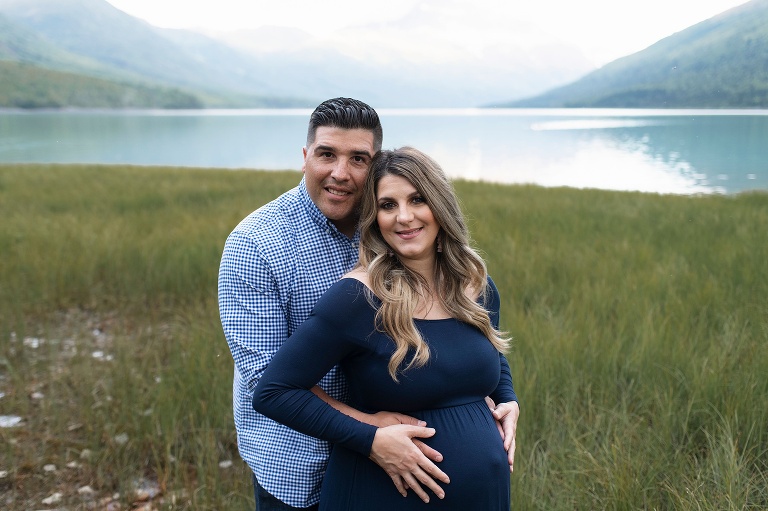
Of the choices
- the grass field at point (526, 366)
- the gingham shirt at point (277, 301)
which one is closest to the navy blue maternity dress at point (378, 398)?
the gingham shirt at point (277, 301)

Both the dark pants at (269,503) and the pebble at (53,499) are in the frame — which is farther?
the pebble at (53,499)

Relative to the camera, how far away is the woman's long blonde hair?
2133 mm

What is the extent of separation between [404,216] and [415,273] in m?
0.23

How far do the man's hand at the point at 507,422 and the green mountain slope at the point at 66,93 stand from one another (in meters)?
149

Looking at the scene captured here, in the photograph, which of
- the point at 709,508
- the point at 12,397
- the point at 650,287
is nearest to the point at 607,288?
the point at 650,287

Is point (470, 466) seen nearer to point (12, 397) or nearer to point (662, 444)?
point (662, 444)

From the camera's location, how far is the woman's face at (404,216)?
226cm

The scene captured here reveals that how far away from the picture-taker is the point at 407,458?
6.92 ft

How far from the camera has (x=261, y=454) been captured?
8.38ft

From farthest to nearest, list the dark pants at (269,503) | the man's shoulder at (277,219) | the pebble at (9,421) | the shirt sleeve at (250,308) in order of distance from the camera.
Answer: the pebble at (9,421) < the dark pants at (269,503) < the man's shoulder at (277,219) < the shirt sleeve at (250,308)

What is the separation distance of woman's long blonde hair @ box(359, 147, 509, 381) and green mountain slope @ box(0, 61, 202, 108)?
149 meters

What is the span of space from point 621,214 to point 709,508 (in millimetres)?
9028

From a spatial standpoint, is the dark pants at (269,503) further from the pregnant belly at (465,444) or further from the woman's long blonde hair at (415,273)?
the woman's long blonde hair at (415,273)

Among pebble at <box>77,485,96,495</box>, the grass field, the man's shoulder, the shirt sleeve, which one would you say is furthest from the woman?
pebble at <box>77,485,96,495</box>
